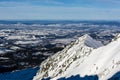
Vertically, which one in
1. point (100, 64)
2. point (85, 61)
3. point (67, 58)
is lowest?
point (67, 58)

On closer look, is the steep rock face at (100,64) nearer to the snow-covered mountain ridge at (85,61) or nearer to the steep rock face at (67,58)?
the snow-covered mountain ridge at (85,61)

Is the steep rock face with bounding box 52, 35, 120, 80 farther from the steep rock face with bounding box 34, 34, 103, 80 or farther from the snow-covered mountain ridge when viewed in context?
the steep rock face with bounding box 34, 34, 103, 80

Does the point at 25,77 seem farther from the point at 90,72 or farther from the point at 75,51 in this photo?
the point at 90,72

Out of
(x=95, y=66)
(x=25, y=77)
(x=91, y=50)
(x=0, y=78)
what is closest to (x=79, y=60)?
(x=91, y=50)

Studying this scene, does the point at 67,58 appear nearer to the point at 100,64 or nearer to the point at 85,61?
the point at 85,61

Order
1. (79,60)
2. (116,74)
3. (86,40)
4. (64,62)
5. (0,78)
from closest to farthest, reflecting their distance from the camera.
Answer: (116,74)
(79,60)
(64,62)
(86,40)
(0,78)

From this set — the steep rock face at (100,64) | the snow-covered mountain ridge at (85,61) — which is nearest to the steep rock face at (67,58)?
the snow-covered mountain ridge at (85,61)

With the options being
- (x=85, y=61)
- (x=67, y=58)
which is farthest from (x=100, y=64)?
(x=67, y=58)

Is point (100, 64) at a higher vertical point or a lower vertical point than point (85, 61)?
higher
